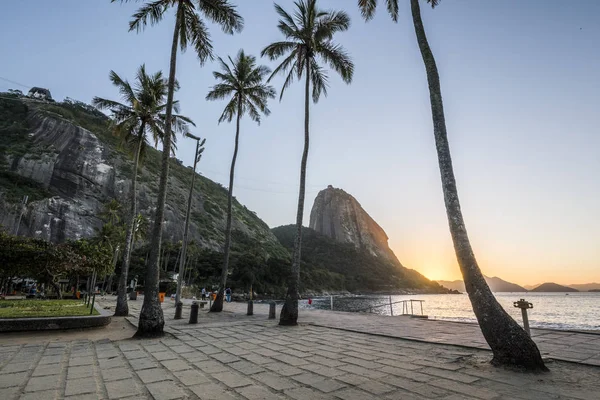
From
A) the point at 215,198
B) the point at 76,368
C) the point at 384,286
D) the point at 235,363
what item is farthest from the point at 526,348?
the point at 384,286

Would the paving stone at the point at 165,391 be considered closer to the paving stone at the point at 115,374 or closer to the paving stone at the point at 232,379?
the paving stone at the point at 232,379

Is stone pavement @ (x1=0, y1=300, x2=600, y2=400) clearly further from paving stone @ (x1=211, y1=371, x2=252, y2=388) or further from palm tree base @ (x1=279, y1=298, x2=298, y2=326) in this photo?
palm tree base @ (x1=279, y1=298, x2=298, y2=326)

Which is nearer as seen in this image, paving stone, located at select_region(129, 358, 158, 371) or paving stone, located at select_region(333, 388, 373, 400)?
paving stone, located at select_region(333, 388, 373, 400)

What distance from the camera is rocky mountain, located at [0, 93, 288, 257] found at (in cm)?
4906

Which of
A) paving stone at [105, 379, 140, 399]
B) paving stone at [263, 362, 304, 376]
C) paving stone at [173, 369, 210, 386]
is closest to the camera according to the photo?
paving stone at [105, 379, 140, 399]

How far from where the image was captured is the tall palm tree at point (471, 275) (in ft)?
15.0

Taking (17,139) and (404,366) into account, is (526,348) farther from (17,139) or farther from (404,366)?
(17,139)

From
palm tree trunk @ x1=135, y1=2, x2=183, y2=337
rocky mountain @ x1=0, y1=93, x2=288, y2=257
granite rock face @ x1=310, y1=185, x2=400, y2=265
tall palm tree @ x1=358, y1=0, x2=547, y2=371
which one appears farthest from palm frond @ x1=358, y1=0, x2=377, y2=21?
granite rock face @ x1=310, y1=185, x2=400, y2=265

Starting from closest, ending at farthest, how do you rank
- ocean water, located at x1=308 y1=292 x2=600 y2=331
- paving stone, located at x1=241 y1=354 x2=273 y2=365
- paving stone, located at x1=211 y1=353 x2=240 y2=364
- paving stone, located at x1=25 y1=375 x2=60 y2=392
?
paving stone, located at x1=25 y1=375 x2=60 y2=392
paving stone, located at x1=241 y1=354 x2=273 y2=365
paving stone, located at x1=211 y1=353 x2=240 y2=364
ocean water, located at x1=308 y1=292 x2=600 y2=331

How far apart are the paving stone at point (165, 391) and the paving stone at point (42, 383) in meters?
1.29

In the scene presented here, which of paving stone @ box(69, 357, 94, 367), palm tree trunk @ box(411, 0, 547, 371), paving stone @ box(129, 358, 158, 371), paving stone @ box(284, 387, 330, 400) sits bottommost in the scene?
paving stone @ box(69, 357, 94, 367)

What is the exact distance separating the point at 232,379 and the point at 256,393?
0.73m

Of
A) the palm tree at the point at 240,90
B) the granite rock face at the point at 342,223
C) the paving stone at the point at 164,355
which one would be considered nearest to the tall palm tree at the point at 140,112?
the palm tree at the point at 240,90

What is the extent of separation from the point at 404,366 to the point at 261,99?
55.0 ft
